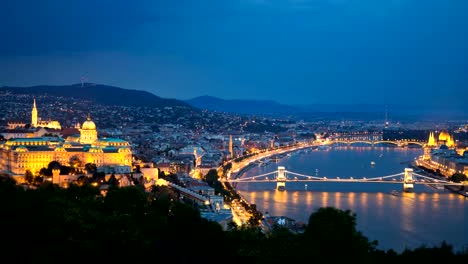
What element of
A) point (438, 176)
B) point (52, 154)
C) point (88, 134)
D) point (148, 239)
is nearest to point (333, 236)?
point (148, 239)

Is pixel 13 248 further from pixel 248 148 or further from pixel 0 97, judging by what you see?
pixel 0 97

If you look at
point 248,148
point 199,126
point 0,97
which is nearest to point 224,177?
point 248,148

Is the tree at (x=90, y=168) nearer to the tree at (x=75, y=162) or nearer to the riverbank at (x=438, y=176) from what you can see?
the tree at (x=75, y=162)

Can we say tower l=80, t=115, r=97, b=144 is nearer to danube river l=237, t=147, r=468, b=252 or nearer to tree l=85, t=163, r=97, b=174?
tree l=85, t=163, r=97, b=174

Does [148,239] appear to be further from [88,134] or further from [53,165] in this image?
[88,134]

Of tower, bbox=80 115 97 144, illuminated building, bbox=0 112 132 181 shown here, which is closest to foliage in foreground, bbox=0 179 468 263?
illuminated building, bbox=0 112 132 181

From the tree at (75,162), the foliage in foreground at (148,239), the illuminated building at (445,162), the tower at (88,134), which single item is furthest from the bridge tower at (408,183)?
the foliage in foreground at (148,239)
